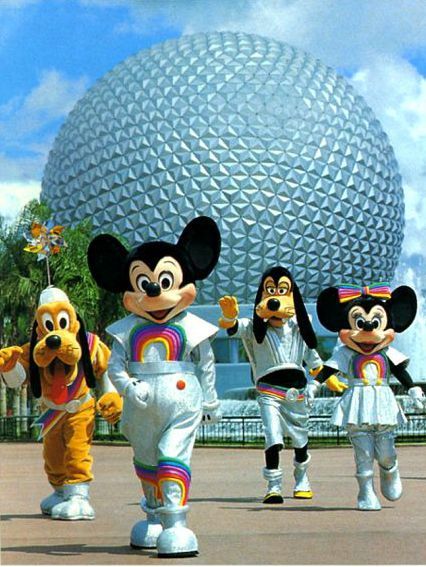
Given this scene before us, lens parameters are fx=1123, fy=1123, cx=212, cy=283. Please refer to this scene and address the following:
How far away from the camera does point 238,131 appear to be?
38656mm

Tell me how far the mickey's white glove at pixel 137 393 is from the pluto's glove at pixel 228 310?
2007 millimetres

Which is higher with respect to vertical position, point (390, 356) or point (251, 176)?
point (251, 176)

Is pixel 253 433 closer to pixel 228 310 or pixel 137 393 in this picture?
pixel 228 310

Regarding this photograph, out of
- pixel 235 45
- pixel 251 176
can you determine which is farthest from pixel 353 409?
pixel 235 45

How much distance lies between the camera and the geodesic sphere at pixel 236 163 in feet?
125

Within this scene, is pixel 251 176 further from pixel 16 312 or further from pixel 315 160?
pixel 16 312

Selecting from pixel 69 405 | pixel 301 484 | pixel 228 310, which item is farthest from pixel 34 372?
pixel 301 484

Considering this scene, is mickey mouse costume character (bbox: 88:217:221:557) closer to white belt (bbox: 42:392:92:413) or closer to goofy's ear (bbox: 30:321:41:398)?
goofy's ear (bbox: 30:321:41:398)

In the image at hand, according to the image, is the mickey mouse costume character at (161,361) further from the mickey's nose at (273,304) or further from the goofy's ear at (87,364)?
the mickey's nose at (273,304)

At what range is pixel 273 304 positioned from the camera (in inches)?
417

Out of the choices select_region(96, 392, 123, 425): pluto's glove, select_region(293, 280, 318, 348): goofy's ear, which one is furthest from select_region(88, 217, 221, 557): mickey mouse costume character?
select_region(293, 280, 318, 348): goofy's ear

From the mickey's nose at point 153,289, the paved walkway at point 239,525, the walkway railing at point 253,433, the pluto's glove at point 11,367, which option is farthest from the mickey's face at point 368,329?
the walkway railing at point 253,433

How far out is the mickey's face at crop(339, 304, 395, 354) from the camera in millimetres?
10180

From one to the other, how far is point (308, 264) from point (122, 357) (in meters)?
31.9
